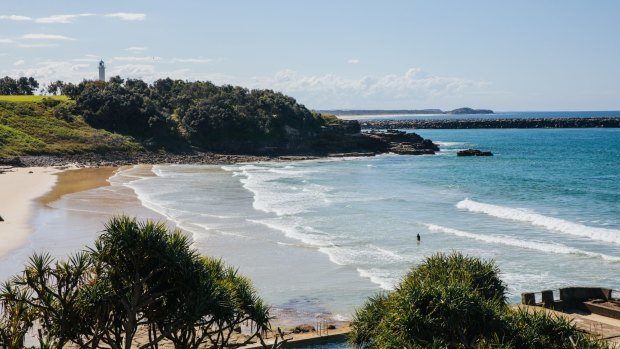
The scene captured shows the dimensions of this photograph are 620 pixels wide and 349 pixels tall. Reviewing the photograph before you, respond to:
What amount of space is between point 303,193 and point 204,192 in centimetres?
838

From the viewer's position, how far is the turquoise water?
31828mm

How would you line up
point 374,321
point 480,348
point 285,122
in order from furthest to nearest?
point 285,122 → point 374,321 → point 480,348

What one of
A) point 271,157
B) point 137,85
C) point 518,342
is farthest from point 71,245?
point 137,85

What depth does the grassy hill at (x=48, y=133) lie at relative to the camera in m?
85.2

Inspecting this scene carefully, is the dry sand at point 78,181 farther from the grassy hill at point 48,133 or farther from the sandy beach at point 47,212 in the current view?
the grassy hill at point 48,133

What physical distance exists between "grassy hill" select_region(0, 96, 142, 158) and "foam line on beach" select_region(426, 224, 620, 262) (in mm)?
55460

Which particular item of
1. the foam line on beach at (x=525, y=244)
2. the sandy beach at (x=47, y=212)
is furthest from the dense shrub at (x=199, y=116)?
the foam line on beach at (x=525, y=244)

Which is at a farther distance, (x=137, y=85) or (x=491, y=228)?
(x=137, y=85)

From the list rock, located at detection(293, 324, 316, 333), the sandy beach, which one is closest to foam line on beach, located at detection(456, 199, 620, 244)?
rock, located at detection(293, 324, 316, 333)

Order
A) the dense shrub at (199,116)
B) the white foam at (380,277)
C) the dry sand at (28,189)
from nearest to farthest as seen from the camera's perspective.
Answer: the white foam at (380,277) < the dry sand at (28,189) < the dense shrub at (199,116)

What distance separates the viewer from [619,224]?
45.2 meters

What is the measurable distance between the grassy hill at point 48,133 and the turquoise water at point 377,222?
12857mm

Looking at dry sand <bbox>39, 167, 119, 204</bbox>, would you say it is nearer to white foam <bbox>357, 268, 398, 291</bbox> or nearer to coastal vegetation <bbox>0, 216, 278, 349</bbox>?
white foam <bbox>357, 268, 398, 291</bbox>

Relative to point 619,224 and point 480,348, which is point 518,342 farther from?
point 619,224
